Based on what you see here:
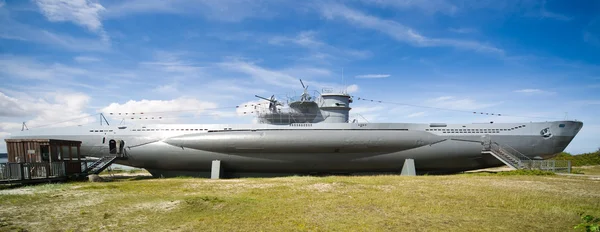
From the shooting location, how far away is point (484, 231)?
7.17 metres

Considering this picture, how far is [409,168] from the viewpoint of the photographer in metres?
21.0

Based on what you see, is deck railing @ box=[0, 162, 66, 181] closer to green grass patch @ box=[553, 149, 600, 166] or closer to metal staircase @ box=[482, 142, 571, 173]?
metal staircase @ box=[482, 142, 571, 173]

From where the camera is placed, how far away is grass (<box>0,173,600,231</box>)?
7.70 m

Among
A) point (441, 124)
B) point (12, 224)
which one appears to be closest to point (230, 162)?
point (12, 224)

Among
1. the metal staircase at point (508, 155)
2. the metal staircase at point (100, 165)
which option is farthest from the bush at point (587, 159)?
the metal staircase at point (100, 165)

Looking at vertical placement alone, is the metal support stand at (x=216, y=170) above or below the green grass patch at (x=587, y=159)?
above

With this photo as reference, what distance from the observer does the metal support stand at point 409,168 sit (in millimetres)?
20906

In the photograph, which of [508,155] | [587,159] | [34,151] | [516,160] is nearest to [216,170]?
[34,151]

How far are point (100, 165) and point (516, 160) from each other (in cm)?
2679

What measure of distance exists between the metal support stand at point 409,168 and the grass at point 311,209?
745cm

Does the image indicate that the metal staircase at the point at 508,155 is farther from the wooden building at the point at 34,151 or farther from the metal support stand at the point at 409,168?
the wooden building at the point at 34,151

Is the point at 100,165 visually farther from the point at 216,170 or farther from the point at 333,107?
the point at 333,107

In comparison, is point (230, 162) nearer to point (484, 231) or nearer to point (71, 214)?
point (71, 214)

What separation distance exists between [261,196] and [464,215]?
260 inches
